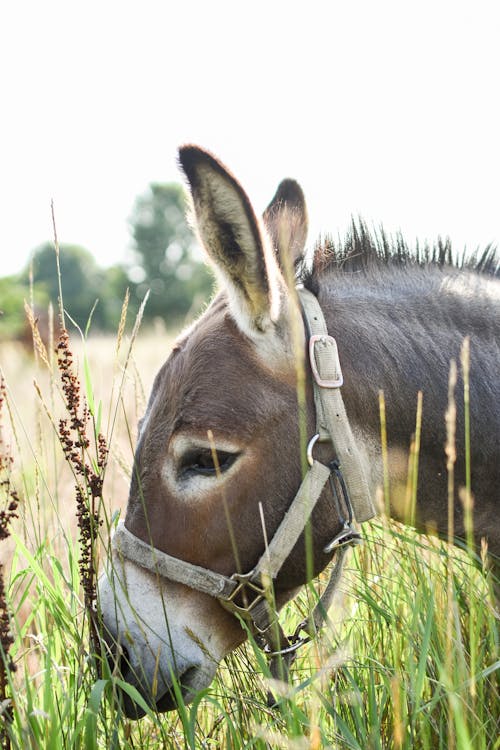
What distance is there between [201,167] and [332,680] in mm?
1802

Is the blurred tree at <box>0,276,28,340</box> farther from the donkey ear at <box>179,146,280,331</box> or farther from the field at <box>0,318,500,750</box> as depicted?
the donkey ear at <box>179,146,280,331</box>

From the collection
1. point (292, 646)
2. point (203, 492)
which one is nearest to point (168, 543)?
point (203, 492)

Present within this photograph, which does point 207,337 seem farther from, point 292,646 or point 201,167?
point 292,646

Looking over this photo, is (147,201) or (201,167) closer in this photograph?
(201,167)

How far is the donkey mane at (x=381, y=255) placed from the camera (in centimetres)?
249

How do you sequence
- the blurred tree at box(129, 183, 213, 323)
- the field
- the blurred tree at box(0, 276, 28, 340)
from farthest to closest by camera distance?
the blurred tree at box(129, 183, 213, 323), the blurred tree at box(0, 276, 28, 340), the field

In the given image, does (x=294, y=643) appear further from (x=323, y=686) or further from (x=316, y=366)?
(x=316, y=366)

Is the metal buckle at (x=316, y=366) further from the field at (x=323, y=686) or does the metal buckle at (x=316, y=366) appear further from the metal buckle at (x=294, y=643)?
the metal buckle at (x=294, y=643)

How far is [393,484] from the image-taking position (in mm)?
2182

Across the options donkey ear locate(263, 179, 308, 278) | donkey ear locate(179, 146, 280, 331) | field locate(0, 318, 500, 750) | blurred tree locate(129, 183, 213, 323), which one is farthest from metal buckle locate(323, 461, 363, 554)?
blurred tree locate(129, 183, 213, 323)

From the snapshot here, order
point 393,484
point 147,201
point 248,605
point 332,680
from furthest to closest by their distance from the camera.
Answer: point 147,201 → point 332,680 → point 393,484 → point 248,605

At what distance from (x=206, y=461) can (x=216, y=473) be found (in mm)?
54

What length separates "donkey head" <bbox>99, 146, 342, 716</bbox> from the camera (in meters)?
1.99

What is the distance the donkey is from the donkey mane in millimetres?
251
